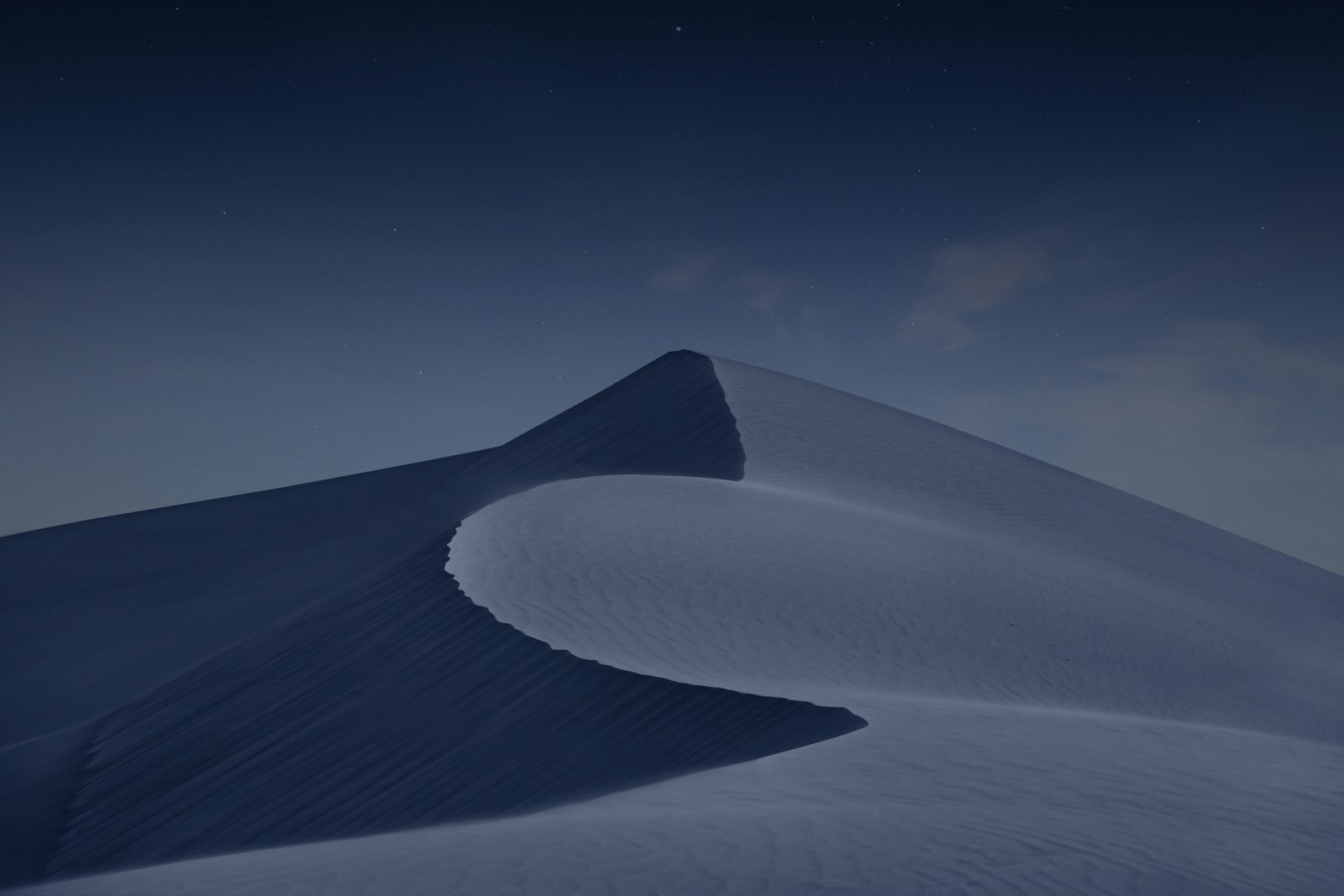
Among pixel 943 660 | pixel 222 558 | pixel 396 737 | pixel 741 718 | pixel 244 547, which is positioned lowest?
pixel 396 737

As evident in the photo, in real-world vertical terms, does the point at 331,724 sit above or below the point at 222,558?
below

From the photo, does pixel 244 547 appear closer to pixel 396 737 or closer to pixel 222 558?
pixel 222 558

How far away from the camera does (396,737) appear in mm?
7230

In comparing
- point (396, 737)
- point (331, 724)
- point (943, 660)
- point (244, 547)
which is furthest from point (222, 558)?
point (943, 660)

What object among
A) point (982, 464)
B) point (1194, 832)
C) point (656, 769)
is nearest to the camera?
point (1194, 832)

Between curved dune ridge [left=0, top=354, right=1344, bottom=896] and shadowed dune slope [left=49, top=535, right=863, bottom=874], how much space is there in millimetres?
28

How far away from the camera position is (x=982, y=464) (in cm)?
1942

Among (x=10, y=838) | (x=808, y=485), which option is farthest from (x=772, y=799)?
(x=808, y=485)

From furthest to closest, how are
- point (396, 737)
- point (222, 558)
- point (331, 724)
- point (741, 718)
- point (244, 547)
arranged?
point (244, 547)
point (222, 558)
point (331, 724)
point (396, 737)
point (741, 718)

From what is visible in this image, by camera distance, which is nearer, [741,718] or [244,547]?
[741,718]

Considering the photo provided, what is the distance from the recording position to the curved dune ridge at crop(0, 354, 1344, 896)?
150 inches

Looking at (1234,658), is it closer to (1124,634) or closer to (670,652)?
(1124,634)

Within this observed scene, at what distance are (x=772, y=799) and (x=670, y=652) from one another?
9.93 feet

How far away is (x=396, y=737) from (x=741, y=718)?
2739 millimetres
